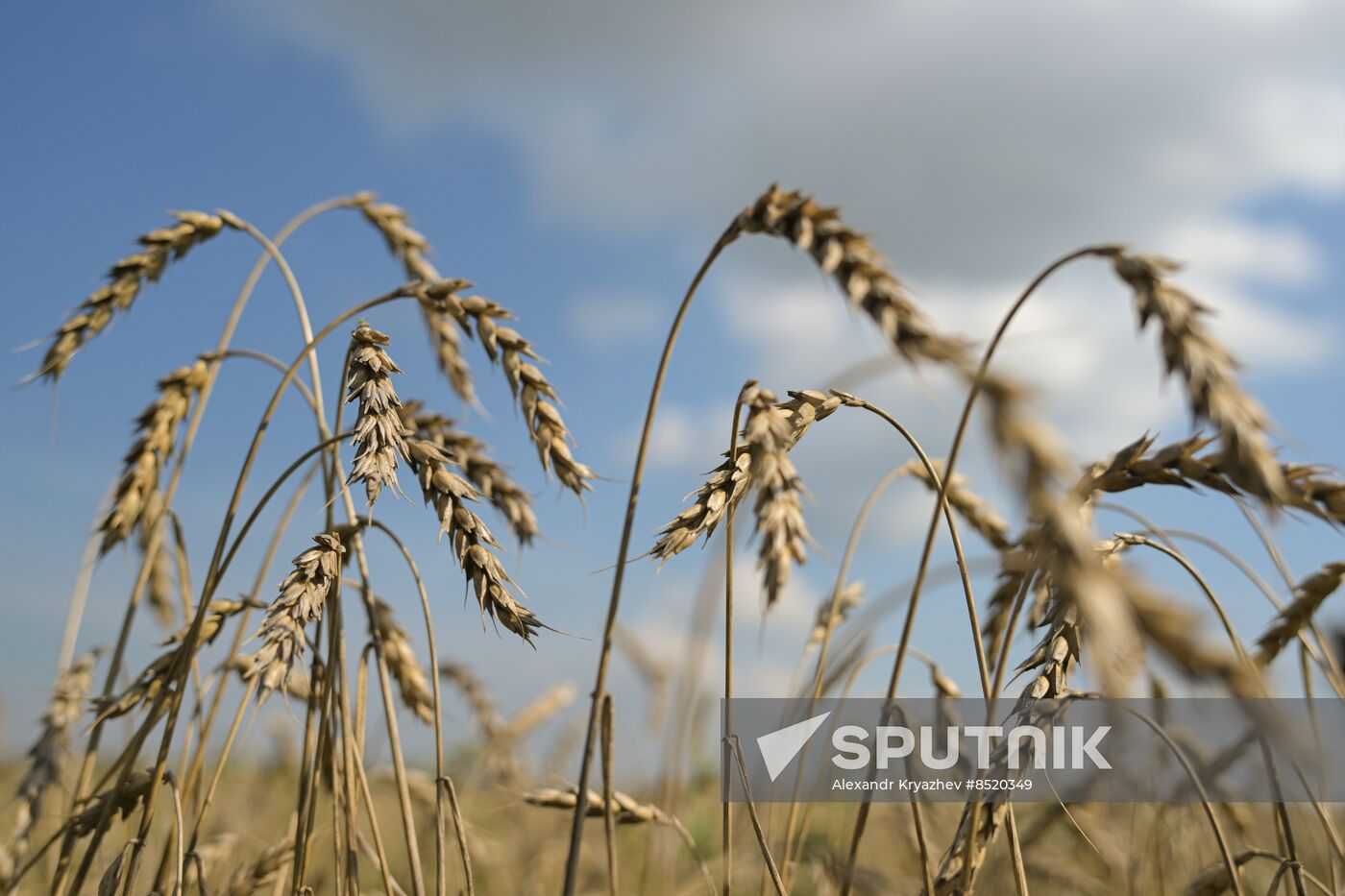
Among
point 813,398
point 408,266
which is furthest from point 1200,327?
point 408,266

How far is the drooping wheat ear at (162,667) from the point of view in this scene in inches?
89.2

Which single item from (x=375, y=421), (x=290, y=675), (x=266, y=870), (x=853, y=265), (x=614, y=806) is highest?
(x=853, y=265)

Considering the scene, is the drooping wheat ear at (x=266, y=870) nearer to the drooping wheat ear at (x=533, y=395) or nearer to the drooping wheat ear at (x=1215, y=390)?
the drooping wheat ear at (x=533, y=395)

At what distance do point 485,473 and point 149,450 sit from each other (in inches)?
45.6

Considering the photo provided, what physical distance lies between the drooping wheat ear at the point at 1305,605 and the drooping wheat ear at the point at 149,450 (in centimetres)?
313

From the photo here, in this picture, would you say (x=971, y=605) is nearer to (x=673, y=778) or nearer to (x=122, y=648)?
(x=673, y=778)

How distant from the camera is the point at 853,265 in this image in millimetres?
1242

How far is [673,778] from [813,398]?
5.86 ft

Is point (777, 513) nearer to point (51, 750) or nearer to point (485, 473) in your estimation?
point (485, 473)

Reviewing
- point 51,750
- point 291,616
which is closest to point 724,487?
point 291,616

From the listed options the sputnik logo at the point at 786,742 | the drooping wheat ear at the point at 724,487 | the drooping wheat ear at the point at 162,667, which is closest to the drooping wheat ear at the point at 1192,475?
the drooping wheat ear at the point at 724,487

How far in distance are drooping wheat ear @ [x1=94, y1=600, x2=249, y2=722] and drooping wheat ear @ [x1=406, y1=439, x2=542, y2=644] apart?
0.87 metres

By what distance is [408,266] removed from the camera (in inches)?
133

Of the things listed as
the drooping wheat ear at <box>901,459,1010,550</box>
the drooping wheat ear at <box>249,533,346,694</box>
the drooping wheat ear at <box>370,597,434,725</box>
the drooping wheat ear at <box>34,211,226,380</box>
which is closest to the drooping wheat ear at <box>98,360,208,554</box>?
the drooping wheat ear at <box>34,211,226,380</box>
